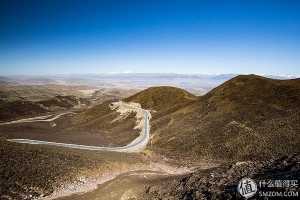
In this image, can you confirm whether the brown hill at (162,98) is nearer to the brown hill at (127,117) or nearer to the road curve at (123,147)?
the brown hill at (127,117)

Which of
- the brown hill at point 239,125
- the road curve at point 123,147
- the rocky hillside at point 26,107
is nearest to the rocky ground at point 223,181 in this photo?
the brown hill at point 239,125

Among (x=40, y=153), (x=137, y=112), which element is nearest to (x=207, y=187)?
(x=40, y=153)

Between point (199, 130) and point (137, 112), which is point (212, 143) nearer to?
point (199, 130)

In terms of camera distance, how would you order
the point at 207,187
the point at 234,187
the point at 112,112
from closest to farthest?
1. the point at 234,187
2. the point at 207,187
3. the point at 112,112

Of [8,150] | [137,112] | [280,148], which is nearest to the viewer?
[8,150]

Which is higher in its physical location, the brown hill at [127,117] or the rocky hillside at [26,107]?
the brown hill at [127,117]

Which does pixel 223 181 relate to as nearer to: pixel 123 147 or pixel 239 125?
pixel 239 125
